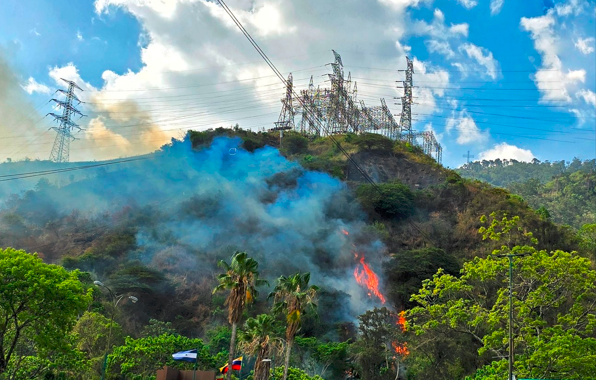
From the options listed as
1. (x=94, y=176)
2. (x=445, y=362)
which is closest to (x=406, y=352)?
(x=445, y=362)

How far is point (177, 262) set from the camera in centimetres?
8256

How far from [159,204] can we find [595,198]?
12065cm

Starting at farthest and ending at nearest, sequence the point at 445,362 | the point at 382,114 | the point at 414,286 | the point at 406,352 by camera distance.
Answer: the point at 382,114 < the point at 414,286 < the point at 406,352 < the point at 445,362

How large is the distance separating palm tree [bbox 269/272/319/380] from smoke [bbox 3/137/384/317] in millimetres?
38183

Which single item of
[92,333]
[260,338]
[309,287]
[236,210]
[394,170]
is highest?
[394,170]

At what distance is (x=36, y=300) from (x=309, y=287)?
61.3ft

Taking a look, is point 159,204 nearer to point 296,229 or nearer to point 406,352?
point 296,229

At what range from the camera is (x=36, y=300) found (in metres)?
32.7

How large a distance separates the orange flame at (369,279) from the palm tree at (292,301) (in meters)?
43.9

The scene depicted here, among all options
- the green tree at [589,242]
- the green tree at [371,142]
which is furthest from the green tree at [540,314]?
the green tree at [371,142]

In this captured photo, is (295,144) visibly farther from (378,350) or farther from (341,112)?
(378,350)

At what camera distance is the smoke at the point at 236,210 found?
3285 inches

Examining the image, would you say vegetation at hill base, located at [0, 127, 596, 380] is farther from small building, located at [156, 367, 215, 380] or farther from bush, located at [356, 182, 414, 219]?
small building, located at [156, 367, 215, 380]

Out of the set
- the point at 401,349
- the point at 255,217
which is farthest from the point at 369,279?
the point at 401,349
